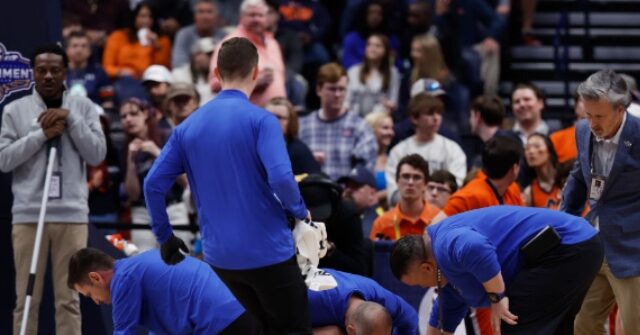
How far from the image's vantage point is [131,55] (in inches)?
576

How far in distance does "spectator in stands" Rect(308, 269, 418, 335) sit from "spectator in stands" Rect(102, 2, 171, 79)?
6.35 meters

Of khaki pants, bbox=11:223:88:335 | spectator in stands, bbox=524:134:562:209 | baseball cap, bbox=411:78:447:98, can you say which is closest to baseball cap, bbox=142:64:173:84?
baseball cap, bbox=411:78:447:98

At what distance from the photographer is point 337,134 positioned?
1205 cm

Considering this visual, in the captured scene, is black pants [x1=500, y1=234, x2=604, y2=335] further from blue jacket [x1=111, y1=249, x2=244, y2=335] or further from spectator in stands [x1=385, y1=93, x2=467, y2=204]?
spectator in stands [x1=385, y1=93, x2=467, y2=204]

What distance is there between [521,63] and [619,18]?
Result: 4.26 ft

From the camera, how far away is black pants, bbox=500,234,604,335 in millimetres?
7465

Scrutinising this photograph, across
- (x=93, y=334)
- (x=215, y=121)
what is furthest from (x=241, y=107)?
(x=93, y=334)

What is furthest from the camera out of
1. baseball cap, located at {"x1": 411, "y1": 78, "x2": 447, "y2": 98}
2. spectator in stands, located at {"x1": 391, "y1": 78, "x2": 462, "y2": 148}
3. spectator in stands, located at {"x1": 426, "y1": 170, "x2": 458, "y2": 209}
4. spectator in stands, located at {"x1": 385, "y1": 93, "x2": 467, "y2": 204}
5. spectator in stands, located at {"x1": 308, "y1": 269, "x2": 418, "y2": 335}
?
baseball cap, located at {"x1": 411, "y1": 78, "x2": 447, "y2": 98}

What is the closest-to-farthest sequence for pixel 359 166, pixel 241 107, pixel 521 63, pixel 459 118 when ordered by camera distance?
pixel 241 107
pixel 359 166
pixel 459 118
pixel 521 63

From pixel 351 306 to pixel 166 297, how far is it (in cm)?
106

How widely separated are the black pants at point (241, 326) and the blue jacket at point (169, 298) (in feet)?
0.07

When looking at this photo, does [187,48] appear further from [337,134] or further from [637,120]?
[637,120]

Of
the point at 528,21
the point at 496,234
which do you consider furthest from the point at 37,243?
the point at 528,21

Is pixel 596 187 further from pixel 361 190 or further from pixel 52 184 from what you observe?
pixel 52 184
